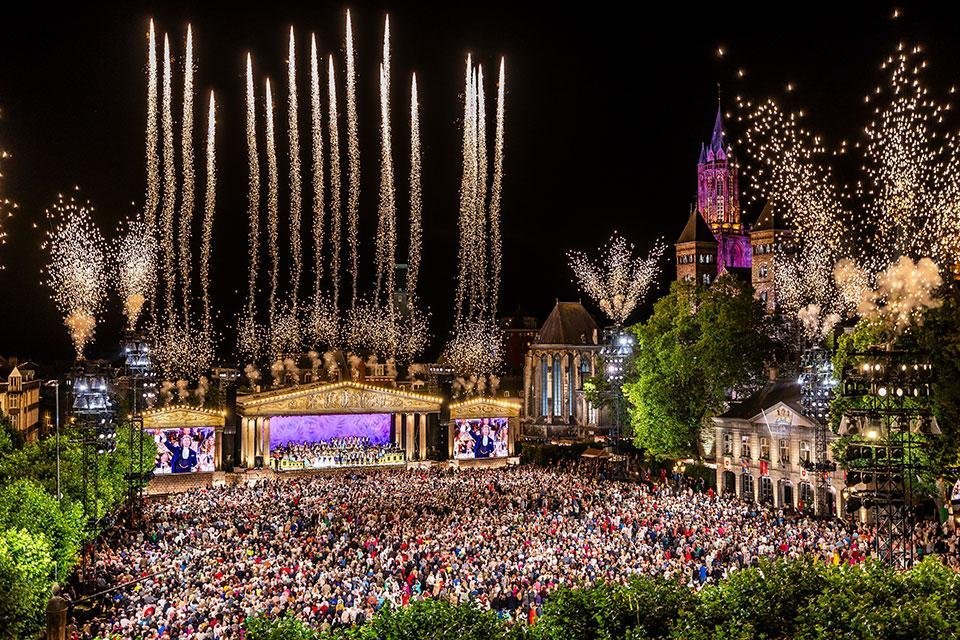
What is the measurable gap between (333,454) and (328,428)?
458 cm

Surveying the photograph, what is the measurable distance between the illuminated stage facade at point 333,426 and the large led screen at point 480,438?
2438 mm

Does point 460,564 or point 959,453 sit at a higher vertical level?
point 959,453

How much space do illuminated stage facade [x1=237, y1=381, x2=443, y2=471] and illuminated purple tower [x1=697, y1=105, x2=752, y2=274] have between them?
62.7 metres

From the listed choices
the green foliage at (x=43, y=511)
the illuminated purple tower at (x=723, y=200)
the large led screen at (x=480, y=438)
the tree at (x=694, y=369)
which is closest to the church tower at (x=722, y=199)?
the illuminated purple tower at (x=723, y=200)

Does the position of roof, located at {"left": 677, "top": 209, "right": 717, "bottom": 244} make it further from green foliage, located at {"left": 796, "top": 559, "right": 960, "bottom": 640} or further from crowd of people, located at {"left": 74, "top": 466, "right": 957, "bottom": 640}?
green foliage, located at {"left": 796, "top": 559, "right": 960, "bottom": 640}

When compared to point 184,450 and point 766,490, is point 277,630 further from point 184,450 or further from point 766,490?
point 184,450

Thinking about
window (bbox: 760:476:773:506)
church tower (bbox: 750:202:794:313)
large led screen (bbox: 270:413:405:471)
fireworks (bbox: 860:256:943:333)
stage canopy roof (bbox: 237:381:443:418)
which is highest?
church tower (bbox: 750:202:794:313)

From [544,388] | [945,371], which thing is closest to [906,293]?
[945,371]

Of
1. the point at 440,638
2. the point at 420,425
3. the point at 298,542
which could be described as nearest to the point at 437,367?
the point at 420,425

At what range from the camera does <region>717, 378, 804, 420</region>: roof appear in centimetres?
4988

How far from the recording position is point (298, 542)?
34250 mm

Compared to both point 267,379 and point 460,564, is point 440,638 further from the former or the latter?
point 267,379

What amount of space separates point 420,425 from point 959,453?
43.5 m

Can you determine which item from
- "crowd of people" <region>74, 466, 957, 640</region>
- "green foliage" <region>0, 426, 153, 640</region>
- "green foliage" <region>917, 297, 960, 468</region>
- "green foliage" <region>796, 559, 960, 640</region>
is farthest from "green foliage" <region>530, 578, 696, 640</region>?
"green foliage" <region>917, 297, 960, 468</region>
